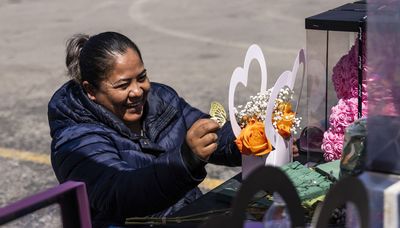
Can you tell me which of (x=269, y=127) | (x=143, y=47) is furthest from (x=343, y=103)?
(x=143, y=47)

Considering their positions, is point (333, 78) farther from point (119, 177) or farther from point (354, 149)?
point (119, 177)

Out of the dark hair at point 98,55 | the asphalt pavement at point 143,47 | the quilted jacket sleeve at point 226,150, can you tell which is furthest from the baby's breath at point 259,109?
the asphalt pavement at point 143,47

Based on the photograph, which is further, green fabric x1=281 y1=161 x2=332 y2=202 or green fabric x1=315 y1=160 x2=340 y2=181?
green fabric x1=315 y1=160 x2=340 y2=181

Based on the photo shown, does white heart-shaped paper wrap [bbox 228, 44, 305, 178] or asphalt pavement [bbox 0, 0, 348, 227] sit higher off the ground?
white heart-shaped paper wrap [bbox 228, 44, 305, 178]

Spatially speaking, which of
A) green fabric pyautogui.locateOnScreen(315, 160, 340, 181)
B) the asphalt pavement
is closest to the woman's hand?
green fabric pyautogui.locateOnScreen(315, 160, 340, 181)

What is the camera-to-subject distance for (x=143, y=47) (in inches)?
333

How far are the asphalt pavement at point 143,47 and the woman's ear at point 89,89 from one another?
218 centimetres

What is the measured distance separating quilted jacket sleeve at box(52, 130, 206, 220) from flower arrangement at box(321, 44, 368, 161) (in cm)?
56

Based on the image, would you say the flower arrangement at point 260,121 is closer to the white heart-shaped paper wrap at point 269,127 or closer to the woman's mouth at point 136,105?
the white heart-shaped paper wrap at point 269,127

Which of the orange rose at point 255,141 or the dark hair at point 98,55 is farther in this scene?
the dark hair at point 98,55

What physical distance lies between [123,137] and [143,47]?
5850 mm

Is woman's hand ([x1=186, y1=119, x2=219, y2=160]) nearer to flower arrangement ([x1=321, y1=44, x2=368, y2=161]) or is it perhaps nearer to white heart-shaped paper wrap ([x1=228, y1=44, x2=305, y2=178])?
white heart-shaped paper wrap ([x1=228, y1=44, x2=305, y2=178])

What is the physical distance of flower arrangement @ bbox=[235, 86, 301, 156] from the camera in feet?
8.10

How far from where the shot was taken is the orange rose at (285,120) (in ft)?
8.36
